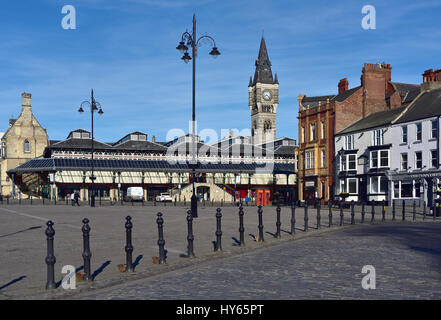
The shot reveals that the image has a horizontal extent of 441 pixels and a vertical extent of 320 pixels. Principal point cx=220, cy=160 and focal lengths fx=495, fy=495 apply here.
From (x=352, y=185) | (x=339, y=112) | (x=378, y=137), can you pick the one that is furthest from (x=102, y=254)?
(x=339, y=112)

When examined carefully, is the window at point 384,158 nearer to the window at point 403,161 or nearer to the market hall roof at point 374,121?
the window at point 403,161

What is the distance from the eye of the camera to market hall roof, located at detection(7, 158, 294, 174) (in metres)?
73.1

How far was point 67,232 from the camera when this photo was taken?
17.5 meters

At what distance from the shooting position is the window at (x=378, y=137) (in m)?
49.8

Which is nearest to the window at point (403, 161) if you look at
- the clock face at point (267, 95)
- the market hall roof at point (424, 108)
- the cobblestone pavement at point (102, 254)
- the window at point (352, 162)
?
the market hall roof at point (424, 108)

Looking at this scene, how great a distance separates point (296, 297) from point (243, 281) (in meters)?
1.47

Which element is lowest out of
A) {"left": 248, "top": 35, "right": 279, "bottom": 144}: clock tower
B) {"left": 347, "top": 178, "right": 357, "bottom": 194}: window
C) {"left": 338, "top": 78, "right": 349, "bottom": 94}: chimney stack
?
{"left": 347, "top": 178, "right": 357, "bottom": 194}: window

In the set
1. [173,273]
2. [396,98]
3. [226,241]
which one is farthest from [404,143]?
[173,273]

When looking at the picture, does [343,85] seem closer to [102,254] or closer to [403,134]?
[403,134]

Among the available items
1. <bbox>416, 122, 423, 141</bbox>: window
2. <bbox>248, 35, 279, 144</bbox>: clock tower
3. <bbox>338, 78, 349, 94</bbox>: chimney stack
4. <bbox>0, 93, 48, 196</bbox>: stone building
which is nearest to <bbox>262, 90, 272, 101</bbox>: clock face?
<bbox>248, 35, 279, 144</bbox>: clock tower

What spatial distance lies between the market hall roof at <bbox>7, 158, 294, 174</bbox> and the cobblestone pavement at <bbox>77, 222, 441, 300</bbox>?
56448mm

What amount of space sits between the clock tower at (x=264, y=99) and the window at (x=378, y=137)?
103 meters

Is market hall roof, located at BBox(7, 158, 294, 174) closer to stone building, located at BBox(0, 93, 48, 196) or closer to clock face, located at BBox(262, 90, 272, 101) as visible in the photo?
stone building, located at BBox(0, 93, 48, 196)

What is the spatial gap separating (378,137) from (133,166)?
40058 mm
